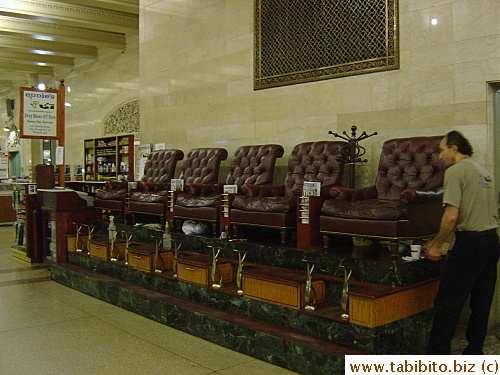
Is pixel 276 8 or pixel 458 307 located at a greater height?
pixel 276 8

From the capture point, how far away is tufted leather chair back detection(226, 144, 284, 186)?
5219 mm

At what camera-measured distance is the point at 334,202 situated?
3.80 m

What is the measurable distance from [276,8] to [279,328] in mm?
3839

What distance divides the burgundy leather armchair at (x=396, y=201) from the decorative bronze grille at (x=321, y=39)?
94 centimetres

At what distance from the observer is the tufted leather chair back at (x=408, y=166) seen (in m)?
3.95

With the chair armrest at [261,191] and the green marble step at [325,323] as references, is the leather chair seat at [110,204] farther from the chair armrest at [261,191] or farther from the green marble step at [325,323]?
the green marble step at [325,323]

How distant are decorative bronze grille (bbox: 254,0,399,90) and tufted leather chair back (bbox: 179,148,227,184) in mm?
957

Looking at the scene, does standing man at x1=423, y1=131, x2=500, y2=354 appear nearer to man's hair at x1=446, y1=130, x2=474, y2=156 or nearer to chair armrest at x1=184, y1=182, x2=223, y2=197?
man's hair at x1=446, y1=130, x2=474, y2=156

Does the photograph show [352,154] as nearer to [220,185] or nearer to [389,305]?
[220,185]

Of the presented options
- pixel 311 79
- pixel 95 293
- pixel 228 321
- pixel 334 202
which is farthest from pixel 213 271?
pixel 311 79

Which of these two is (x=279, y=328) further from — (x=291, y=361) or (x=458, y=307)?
(x=458, y=307)

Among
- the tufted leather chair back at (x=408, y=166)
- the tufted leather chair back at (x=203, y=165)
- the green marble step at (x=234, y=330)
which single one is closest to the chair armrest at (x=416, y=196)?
the tufted leather chair back at (x=408, y=166)

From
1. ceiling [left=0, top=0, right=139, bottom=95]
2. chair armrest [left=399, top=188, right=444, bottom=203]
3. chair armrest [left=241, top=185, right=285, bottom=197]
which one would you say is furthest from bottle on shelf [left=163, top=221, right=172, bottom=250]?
ceiling [left=0, top=0, right=139, bottom=95]

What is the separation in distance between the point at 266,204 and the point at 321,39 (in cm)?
198
